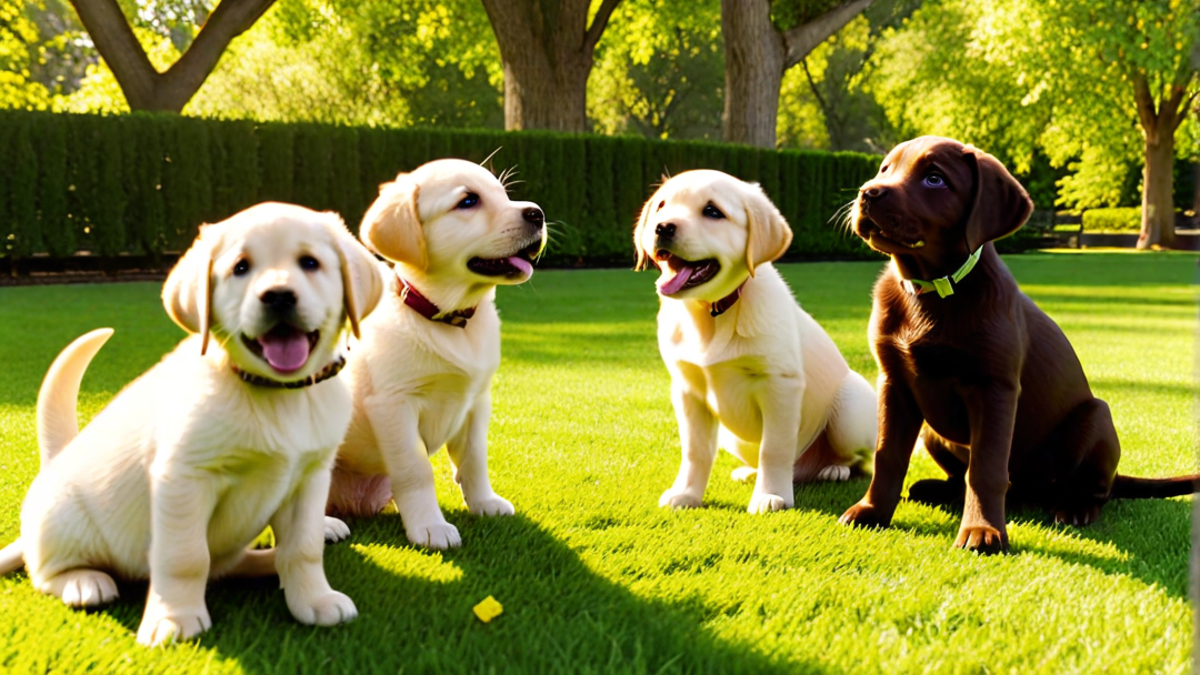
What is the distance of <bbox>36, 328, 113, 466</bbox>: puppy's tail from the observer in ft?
9.21

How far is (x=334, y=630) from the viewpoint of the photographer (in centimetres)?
245

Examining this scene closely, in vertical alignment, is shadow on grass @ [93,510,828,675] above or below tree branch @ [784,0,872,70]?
below

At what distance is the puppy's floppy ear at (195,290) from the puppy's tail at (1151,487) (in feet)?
11.5

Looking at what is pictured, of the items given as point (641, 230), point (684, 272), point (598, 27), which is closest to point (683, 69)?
point (598, 27)

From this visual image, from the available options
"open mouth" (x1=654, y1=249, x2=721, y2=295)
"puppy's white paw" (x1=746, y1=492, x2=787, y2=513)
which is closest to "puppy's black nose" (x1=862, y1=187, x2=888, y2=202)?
"open mouth" (x1=654, y1=249, x2=721, y2=295)

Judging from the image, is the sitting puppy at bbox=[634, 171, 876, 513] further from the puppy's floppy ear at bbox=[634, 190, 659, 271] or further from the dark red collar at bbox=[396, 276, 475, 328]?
the dark red collar at bbox=[396, 276, 475, 328]

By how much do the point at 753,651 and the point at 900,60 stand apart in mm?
42174

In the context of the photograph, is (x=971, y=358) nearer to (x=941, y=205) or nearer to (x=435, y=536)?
(x=941, y=205)

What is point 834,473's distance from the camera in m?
4.43

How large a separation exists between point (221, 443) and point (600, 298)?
11061 millimetres

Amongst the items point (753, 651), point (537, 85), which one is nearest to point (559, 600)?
point (753, 651)

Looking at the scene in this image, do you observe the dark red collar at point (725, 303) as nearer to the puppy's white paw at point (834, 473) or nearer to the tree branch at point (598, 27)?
the puppy's white paw at point (834, 473)

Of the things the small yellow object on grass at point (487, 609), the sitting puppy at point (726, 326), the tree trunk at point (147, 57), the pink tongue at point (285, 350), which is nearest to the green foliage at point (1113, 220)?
the tree trunk at point (147, 57)

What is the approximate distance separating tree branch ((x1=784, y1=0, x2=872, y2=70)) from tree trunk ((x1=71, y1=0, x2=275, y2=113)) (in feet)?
36.3
